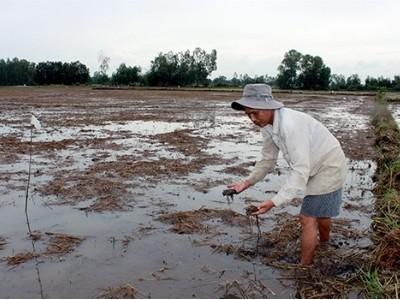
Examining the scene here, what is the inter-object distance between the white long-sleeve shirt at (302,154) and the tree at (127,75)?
76.5 meters

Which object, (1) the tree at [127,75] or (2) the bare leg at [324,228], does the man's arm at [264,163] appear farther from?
(1) the tree at [127,75]

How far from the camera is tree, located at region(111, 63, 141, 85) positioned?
257 feet

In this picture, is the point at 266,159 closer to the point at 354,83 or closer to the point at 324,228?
the point at 324,228

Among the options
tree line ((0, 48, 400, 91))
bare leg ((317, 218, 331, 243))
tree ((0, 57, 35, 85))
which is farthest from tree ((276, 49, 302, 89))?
bare leg ((317, 218, 331, 243))

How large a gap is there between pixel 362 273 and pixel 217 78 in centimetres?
9475

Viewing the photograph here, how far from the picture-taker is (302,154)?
3293mm

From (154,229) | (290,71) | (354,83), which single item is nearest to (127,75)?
(290,71)

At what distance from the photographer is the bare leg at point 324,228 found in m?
4.14

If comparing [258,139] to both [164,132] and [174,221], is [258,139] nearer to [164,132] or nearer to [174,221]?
[164,132]

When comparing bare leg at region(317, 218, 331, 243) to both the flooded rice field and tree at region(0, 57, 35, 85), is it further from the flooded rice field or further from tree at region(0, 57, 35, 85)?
tree at region(0, 57, 35, 85)

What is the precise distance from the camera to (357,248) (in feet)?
14.6

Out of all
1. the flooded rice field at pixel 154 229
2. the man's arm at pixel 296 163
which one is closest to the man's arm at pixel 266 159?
the man's arm at pixel 296 163

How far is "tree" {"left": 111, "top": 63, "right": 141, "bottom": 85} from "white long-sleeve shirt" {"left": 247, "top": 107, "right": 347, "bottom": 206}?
3013 inches

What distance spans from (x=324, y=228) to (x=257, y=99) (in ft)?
5.41
